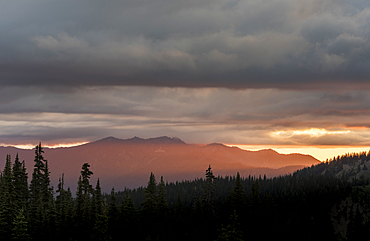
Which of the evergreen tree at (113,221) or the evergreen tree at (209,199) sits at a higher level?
the evergreen tree at (209,199)

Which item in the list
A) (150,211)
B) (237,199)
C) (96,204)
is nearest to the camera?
(96,204)

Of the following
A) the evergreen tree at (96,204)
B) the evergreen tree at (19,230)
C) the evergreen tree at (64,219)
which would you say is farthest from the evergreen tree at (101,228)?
the evergreen tree at (19,230)

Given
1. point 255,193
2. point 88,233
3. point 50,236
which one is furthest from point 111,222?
point 255,193

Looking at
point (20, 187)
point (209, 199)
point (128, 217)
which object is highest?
point (20, 187)

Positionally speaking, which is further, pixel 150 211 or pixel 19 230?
pixel 150 211

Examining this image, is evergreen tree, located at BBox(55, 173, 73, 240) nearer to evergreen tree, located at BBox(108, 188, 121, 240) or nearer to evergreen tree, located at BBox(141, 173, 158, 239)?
evergreen tree, located at BBox(108, 188, 121, 240)

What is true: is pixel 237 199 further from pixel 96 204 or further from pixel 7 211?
pixel 7 211

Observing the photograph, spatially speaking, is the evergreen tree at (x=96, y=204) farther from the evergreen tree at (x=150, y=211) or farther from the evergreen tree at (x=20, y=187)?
the evergreen tree at (x=20, y=187)

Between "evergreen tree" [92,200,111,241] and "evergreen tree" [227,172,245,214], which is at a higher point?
"evergreen tree" [227,172,245,214]

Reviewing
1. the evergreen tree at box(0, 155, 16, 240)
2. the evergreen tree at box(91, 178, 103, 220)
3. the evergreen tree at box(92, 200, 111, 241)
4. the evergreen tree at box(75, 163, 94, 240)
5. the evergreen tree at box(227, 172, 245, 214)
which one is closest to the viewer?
the evergreen tree at box(0, 155, 16, 240)

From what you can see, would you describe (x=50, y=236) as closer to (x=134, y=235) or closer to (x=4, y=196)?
(x=4, y=196)

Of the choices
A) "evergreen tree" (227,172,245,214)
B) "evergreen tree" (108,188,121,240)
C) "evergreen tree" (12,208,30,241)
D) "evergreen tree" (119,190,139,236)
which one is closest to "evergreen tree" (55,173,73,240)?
"evergreen tree" (108,188,121,240)

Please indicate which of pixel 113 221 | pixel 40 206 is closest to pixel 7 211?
pixel 40 206

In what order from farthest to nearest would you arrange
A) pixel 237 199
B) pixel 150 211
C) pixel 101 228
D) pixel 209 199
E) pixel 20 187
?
pixel 237 199 < pixel 209 199 < pixel 150 211 < pixel 20 187 < pixel 101 228
